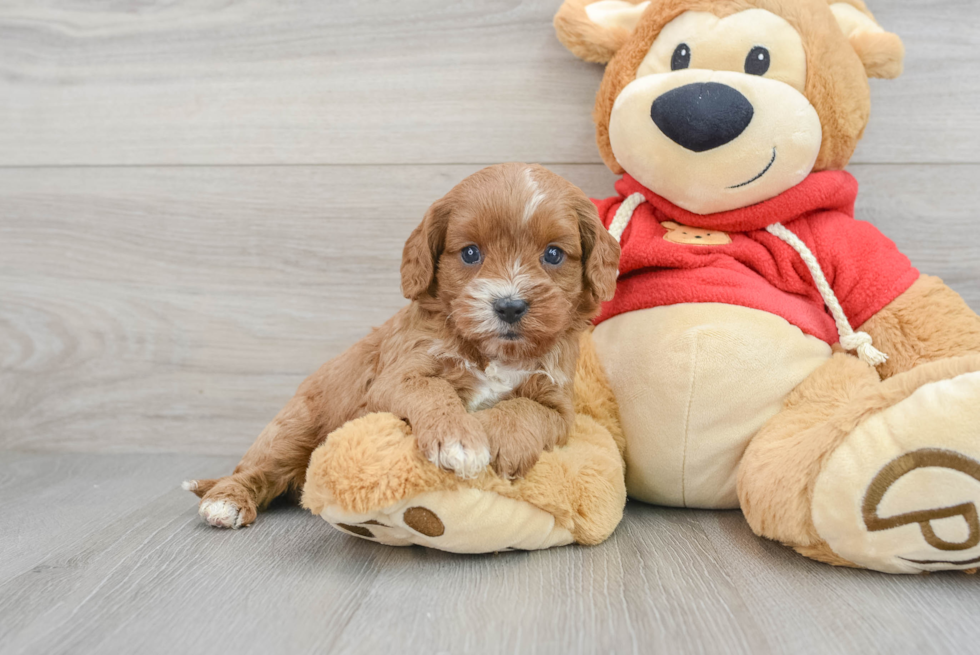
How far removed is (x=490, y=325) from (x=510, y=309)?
0.17ft

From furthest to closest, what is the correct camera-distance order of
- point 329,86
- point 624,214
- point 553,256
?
point 329,86, point 624,214, point 553,256

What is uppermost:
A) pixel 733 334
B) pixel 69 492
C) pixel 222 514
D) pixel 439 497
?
pixel 733 334

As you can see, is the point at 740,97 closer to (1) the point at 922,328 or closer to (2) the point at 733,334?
(2) the point at 733,334

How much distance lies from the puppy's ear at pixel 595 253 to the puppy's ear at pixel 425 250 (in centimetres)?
28

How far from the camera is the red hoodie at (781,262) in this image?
5.05ft

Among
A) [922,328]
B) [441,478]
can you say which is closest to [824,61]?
[922,328]

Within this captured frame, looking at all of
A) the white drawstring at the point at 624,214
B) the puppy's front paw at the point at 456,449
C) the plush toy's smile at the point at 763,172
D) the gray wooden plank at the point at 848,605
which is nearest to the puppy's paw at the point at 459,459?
the puppy's front paw at the point at 456,449

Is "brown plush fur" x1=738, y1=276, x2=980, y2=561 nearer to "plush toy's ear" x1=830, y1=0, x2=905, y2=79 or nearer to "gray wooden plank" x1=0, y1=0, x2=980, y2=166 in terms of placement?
"plush toy's ear" x1=830, y1=0, x2=905, y2=79

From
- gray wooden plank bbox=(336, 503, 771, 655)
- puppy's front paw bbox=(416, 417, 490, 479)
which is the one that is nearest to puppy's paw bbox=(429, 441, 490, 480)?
puppy's front paw bbox=(416, 417, 490, 479)

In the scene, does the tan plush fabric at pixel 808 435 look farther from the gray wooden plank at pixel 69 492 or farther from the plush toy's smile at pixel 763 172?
the gray wooden plank at pixel 69 492

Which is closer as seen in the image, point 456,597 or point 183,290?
point 456,597

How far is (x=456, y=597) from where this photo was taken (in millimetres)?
1166

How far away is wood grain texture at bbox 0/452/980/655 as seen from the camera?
40.4 inches

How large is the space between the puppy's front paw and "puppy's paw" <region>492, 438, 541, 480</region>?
37mm
